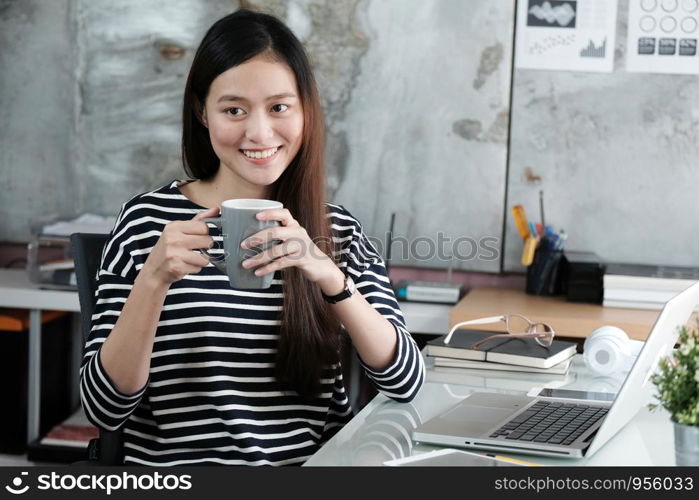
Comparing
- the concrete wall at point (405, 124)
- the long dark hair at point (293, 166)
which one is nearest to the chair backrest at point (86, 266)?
the long dark hair at point (293, 166)

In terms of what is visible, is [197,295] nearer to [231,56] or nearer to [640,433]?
[231,56]

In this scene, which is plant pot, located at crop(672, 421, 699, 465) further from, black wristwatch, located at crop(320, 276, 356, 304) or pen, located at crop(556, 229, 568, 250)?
pen, located at crop(556, 229, 568, 250)

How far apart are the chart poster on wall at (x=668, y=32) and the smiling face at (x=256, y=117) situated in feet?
5.53

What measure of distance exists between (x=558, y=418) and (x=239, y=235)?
0.53 meters

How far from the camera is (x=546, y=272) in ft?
9.07

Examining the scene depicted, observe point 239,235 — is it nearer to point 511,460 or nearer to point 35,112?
point 511,460

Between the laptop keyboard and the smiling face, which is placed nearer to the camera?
the laptop keyboard

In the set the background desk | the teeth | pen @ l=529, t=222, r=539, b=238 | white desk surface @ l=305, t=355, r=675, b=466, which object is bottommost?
the background desk

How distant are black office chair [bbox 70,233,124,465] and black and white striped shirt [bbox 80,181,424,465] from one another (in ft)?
0.07

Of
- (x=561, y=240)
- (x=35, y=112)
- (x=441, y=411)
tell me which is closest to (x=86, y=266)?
(x=441, y=411)

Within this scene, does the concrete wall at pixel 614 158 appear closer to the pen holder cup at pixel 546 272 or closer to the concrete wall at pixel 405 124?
the concrete wall at pixel 405 124

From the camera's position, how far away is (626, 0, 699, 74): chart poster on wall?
9.19 ft
